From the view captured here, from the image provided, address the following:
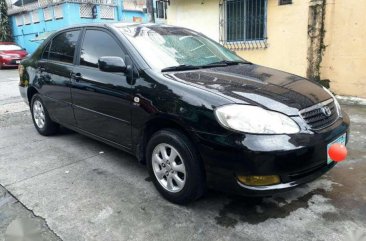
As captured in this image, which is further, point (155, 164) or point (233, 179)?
point (155, 164)

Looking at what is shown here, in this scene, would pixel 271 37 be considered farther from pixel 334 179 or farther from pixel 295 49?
pixel 334 179

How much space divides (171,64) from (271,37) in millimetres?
5054

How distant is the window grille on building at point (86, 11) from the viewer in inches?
720

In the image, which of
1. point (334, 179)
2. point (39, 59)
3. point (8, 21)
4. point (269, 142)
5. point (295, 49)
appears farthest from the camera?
point (8, 21)

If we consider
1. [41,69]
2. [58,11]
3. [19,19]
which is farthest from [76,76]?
[19,19]

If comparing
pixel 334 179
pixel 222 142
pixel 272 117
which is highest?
pixel 272 117

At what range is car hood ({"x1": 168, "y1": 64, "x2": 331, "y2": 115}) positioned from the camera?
259cm

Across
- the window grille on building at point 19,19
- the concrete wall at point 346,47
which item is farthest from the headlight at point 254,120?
the window grille on building at point 19,19

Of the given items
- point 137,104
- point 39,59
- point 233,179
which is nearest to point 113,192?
point 137,104

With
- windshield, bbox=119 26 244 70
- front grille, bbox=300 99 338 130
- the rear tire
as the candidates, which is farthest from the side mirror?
the rear tire

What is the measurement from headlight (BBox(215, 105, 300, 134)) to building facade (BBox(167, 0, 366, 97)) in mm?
4846

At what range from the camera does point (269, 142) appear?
7.76 feet

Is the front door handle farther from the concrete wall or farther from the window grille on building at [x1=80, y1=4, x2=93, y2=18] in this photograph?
the window grille on building at [x1=80, y1=4, x2=93, y2=18]

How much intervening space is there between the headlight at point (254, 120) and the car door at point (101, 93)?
1100mm
